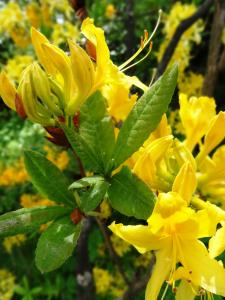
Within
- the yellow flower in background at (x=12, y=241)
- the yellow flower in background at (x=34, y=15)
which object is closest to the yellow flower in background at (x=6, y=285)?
the yellow flower in background at (x=12, y=241)

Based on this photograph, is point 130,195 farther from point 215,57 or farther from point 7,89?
point 215,57

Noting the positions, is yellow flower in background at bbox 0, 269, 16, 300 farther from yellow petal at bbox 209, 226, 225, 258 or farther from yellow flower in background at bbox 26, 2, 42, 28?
yellow petal at bbox 209, 226, 225, 258

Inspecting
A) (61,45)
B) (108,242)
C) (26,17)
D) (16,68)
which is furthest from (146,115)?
(26,17)

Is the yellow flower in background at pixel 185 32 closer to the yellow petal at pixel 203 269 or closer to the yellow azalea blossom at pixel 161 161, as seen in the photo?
the yellow azalea blossom at pixel 161 161

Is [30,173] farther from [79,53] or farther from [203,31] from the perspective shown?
[203,31]

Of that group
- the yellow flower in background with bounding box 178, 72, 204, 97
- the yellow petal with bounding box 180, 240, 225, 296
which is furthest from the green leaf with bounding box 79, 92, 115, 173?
the yellow flower in background with bounding box 178, 72, 204, 97
